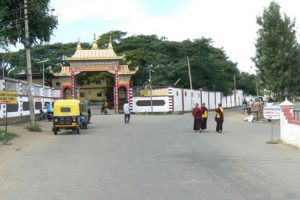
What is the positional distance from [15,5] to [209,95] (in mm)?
55519

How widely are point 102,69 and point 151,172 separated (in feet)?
166

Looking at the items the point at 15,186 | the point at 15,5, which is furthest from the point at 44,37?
the point at 15,186

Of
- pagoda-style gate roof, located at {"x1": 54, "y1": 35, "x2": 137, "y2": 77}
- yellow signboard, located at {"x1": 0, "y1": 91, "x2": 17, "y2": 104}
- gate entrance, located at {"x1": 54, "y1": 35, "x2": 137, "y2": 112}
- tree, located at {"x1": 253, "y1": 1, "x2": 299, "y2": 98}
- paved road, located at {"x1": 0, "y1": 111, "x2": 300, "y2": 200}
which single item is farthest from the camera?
gate entrance, located at {"x1": 54, "y1": 35, "x2": 137, "y2": 112}

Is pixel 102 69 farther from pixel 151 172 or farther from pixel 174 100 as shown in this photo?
pixel 151 172

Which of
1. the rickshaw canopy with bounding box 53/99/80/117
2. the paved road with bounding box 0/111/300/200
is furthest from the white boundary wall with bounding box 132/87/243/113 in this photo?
the paved road with bounding box 0/111/300/200

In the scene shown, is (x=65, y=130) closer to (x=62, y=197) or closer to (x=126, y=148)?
(x=126, y=148)

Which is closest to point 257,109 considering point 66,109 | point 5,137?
point 66,109

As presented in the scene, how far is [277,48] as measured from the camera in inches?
1638

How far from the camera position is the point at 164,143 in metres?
21.0

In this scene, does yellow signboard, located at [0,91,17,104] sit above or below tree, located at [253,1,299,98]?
below

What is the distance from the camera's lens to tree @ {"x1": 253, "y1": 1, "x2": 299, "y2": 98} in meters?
41.2

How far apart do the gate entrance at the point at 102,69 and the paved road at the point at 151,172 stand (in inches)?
1676

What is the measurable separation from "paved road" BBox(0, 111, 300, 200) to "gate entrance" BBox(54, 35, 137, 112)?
140 feet

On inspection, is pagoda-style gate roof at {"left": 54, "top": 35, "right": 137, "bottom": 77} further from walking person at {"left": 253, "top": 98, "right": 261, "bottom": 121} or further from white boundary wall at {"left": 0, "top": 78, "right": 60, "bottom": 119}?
walking person at {"left": 253, "top": 98, "right": 261, "bottom": 121}
